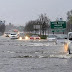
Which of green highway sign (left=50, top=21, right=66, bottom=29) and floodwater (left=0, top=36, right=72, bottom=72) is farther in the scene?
green highway sign (left=50, top=21, right=66, bottom=29)

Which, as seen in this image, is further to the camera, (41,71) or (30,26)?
(30,26)

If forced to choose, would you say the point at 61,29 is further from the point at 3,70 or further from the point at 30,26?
the point at 30,26

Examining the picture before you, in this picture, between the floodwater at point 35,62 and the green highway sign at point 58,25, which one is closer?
the floodwater at point 35,62

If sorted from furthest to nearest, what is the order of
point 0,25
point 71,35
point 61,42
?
point 0,25
point 61,42
point 71,35

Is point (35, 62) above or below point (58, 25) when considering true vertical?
below

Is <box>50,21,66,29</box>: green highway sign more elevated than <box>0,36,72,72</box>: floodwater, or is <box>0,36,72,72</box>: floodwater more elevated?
<box>50,21,66,29</box>: green highway sign

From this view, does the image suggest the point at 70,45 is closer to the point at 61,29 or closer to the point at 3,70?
the point at 3,70

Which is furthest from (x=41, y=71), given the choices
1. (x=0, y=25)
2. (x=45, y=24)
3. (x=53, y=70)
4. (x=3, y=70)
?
(x=0, y=25)

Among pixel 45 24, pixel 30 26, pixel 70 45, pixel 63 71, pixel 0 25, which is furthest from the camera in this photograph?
pixel 0 25

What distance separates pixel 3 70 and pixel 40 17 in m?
95.1

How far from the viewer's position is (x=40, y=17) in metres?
110

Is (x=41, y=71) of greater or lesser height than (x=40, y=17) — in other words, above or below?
below

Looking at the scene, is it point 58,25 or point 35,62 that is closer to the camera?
point 35,62

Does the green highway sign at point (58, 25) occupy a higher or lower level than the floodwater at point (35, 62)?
higher
